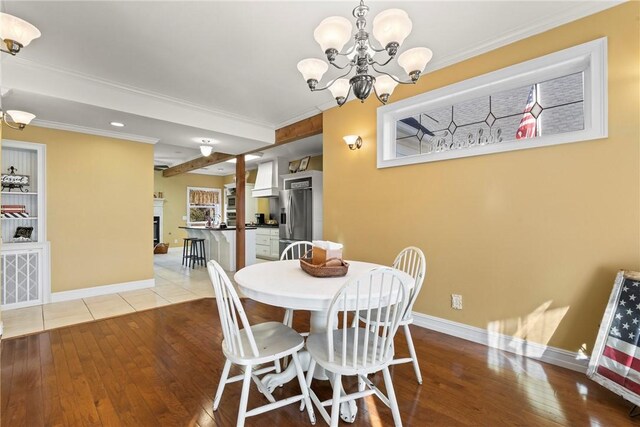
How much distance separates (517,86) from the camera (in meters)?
2.54

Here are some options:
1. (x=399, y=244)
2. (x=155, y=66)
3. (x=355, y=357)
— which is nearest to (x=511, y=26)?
(x=399, y=244)

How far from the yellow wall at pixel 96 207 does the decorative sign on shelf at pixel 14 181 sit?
251 millimetres

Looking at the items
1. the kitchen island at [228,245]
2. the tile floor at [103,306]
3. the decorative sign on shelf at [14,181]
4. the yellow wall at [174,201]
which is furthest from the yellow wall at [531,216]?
the yellow wall at [174,201]

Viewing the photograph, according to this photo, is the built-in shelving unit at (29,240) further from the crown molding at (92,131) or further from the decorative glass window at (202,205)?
the decorative glass window at (202,205)

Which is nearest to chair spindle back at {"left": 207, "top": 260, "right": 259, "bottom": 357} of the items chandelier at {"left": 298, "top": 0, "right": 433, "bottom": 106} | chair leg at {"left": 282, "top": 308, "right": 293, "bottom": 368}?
chair leg at {"left": 282, "top": 308, "right": 293, "bottom": 368}

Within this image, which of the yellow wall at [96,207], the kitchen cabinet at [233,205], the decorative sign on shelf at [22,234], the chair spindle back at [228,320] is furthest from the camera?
the kitchen cabinet at [233,205]

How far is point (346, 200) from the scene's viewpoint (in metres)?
3.72

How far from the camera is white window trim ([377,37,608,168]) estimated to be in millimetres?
2068

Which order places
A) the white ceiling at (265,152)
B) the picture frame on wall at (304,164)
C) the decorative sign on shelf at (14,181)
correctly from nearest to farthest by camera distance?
the decorative sign on shelf at (14,181), the white ceiling at (265,152), the picture frame on wall at (304,164)

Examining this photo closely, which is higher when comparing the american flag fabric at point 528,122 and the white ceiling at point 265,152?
the white ceiling at point 265,152

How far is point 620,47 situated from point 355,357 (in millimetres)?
2735

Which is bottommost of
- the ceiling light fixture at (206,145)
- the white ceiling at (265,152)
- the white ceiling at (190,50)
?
the ceiling light fixture at (206,145)

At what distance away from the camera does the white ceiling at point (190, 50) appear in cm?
212

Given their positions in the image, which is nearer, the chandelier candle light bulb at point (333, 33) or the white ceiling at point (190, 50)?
the chandelier candle light bulb at point (333, 33)
